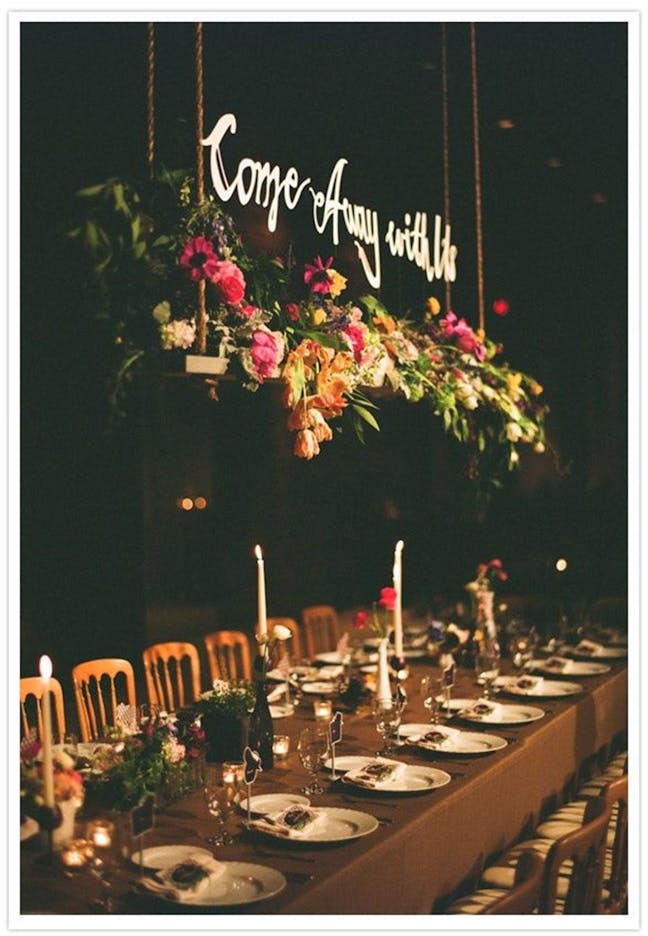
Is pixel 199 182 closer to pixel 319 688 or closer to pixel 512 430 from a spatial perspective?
pixel 512 430

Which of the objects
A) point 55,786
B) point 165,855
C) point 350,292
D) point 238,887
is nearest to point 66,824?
point 55,786

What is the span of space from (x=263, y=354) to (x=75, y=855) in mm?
1315

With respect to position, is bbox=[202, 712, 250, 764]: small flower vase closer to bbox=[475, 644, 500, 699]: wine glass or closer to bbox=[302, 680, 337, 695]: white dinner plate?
bbox=[302, 680, 337, 695]: white dinner plate

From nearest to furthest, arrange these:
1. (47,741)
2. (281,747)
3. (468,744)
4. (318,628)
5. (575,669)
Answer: (47,741)
(281,747)
(468,744)
(575,669)
(318,628)

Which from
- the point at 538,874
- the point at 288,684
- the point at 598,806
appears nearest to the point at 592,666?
the point at 288,684

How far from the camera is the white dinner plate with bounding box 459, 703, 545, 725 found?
11.5ft

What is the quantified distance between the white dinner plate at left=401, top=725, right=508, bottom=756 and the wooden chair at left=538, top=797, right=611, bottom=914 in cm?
72

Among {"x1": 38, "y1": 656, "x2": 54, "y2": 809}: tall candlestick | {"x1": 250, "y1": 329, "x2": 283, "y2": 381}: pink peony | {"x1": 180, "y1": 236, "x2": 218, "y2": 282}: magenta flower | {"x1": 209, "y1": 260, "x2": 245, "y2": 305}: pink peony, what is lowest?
{"x1": 38, "y1": 656, "x2": 54, "y2": 809}: tall candlestick

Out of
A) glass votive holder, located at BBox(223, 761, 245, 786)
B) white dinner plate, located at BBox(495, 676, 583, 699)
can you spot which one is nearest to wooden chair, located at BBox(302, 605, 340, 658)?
white dinner plate, located at BBox(495, 676, 583, 699)

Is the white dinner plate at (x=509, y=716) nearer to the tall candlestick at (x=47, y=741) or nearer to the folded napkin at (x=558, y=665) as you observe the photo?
the folded napkin at (x=558, y=665)

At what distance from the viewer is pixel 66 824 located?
218 centimetres

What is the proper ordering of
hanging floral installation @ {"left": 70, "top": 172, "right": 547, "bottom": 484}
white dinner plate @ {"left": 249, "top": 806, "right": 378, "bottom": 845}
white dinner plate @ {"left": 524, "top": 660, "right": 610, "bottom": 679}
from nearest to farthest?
white dinner plate @ {"left": 249, "top": 806, "right": 378, "bottom": 845}, hanging floral installation @ {"left": 70, "top": 172, "right": 547, "bottom": 484}, white dinner plate @ {"left": 524, "top": 660, "right": 610, "bottom": 679}

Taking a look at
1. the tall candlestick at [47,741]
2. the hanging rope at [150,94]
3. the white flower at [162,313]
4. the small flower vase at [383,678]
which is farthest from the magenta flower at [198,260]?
the small flower vase at [383,678]

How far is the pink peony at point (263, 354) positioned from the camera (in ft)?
9.01
